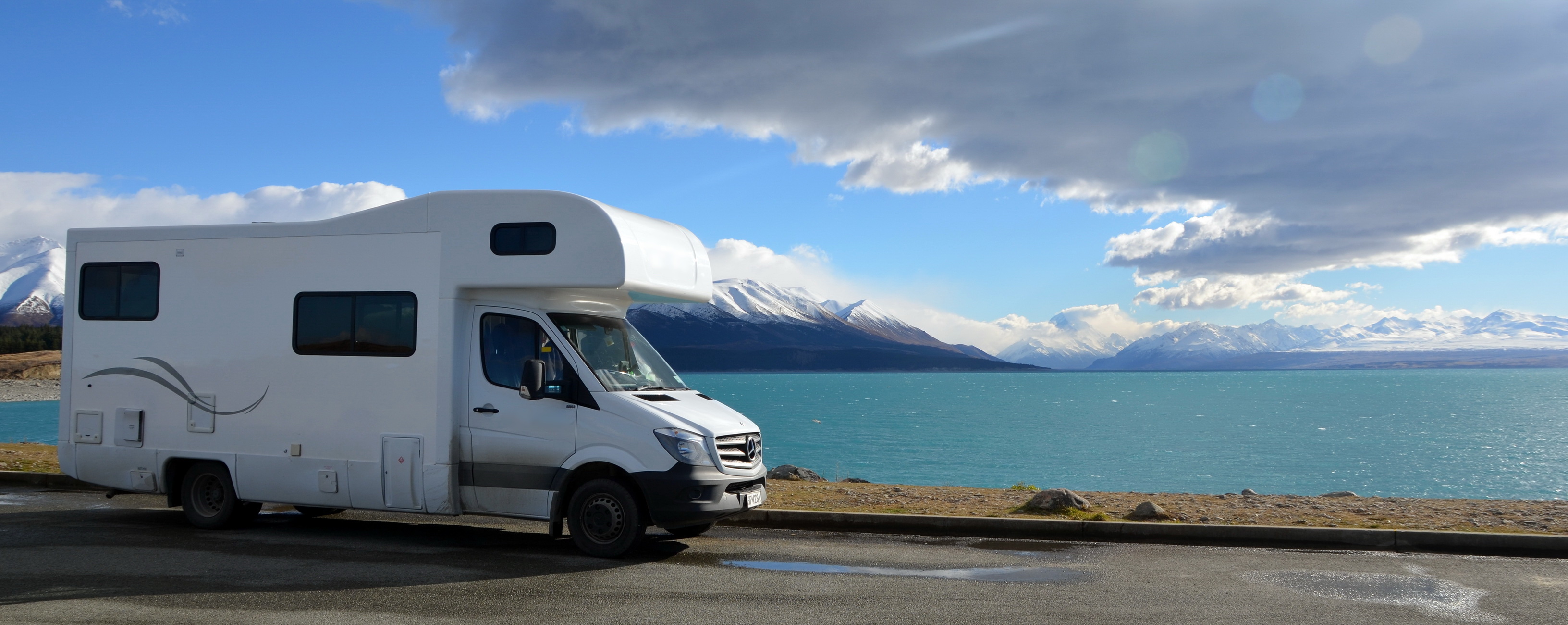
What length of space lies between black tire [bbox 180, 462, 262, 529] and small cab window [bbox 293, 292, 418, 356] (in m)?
1.66

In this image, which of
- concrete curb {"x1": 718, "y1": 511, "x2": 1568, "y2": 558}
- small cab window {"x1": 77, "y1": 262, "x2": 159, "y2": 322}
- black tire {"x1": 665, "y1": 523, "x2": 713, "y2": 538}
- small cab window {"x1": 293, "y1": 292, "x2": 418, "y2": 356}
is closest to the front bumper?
black tire {"x1": 665, "y1": 523, "x2": 713, "y2": 538}

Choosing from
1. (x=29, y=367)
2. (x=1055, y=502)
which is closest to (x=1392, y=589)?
(x=1055, y=502)

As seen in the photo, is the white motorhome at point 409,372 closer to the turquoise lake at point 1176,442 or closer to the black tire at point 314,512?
the black tire at point 314,512

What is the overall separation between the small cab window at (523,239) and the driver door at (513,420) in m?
0.59

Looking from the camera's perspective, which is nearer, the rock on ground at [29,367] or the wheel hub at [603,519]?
the wheel hub at [603,519]

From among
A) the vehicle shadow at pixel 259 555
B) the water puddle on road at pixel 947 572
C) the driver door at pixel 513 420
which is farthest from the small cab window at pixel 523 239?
the water puddle on road at pixel 947 572

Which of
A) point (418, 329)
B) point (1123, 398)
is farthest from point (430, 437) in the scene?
point (1123, 398)

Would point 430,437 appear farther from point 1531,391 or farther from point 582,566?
point 1531,391

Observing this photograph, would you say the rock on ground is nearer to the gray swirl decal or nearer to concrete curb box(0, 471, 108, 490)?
concrete curb box(0, 471, 108, 490)

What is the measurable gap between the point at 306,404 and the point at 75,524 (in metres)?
3.08

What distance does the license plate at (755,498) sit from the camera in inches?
369

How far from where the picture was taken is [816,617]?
696 centimetres

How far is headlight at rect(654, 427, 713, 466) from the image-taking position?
8836mm

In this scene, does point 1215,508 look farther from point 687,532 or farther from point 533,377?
point 533,377
